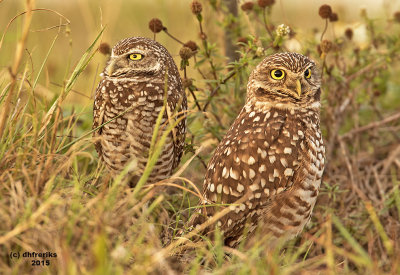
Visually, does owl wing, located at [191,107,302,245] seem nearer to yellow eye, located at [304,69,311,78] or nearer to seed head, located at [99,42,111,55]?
yellow eye, located at [304,69,311,78]

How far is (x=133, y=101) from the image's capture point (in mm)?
3529

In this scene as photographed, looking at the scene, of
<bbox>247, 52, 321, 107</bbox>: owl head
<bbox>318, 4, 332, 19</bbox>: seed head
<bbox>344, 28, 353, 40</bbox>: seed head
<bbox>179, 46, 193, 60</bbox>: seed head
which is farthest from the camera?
<bbox>344, 28, 353, 40</bbox>: seed head

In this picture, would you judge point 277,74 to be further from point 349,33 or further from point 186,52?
point 349,33

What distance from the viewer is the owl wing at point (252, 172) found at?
299cm

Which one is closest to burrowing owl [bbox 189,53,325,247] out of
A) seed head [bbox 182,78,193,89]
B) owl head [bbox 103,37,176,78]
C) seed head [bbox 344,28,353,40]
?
seed head [bbox 182,78,193,89]

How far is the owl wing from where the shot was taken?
2.99m

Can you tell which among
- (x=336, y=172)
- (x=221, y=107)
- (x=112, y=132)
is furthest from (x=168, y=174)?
(x=336, y=172)

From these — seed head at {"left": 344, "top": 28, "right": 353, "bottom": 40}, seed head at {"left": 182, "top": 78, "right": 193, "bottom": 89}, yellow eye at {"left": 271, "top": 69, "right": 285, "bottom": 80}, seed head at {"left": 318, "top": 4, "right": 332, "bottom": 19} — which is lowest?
seed head at {"left": 182, "top": 78, "right": 193, "bottom": 89}

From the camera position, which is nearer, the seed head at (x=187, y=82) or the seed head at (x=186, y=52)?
the seed head at (x=186, y=52)

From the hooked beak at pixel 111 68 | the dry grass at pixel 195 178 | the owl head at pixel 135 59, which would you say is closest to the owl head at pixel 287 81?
the dry grass at pixel 195 178

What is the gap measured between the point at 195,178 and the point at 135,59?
1100 mm

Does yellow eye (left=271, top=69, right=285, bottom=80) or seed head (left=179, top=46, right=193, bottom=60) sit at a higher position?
seed head (left=179, top=46, right=193, bottom=60)

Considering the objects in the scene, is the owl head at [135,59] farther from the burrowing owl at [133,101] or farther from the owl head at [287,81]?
the owl head at [287,81]

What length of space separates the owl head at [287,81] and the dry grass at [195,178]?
37 centimetres
